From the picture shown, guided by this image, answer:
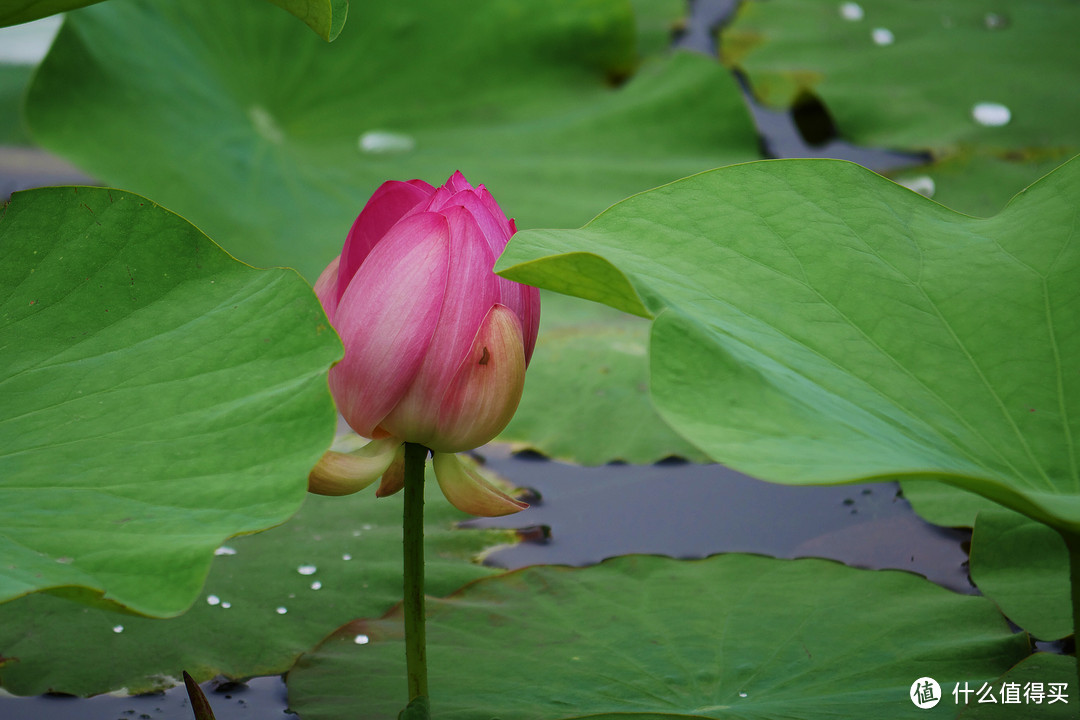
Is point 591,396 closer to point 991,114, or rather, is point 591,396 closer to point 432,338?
point 432,338

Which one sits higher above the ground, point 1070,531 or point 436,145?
point 436,145

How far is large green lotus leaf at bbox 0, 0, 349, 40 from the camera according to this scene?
620mm

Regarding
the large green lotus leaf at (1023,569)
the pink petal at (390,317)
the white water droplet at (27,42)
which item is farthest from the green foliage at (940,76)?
the white water droplet at (27,42)

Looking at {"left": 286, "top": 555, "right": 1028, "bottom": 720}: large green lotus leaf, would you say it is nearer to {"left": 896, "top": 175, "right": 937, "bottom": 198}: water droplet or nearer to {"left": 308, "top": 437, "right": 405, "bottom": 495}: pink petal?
{"left": 308, "top": 437, "right": 405, "bottom": 495}: pink petal

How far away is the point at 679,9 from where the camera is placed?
2.12m

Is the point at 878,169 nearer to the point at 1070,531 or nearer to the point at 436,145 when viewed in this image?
the point at 436,145

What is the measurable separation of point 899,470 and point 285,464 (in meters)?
0.35

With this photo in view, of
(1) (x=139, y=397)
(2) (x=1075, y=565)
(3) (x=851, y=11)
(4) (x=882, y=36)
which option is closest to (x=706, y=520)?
(2) (x=1075, y=565)

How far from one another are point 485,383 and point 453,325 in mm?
44

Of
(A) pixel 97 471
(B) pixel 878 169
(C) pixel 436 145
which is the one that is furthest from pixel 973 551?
(C) pixel 436 145

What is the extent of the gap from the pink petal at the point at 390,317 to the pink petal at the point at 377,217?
0.04m

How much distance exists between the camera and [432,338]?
0.58 meters

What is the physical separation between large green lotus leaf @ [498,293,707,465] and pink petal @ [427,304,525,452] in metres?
0.51

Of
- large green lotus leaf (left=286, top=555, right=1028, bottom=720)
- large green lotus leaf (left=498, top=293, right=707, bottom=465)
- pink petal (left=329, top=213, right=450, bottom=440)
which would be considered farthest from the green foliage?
pink petal (left=329, top=213, right=450, bottom=440)
